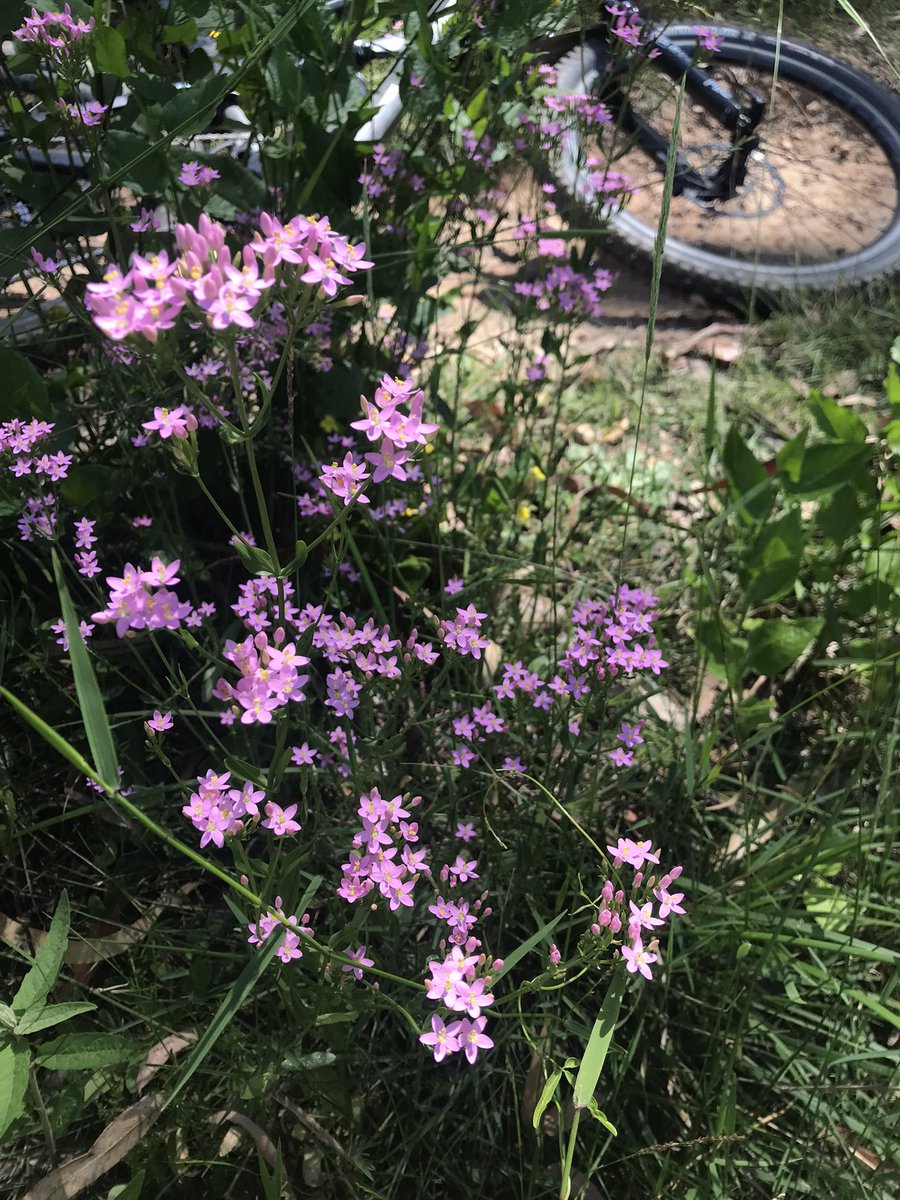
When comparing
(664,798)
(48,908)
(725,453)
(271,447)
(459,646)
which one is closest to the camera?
(459,646)

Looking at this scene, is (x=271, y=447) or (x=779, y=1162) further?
(x=271, y=447)

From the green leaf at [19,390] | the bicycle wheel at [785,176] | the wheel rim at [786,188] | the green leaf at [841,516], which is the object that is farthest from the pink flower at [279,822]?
the wheel rim at [786,188]

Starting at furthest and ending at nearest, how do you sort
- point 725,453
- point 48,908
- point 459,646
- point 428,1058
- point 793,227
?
point 793,227
point 725,453
point 48,908
point 428,1058
point 459,646

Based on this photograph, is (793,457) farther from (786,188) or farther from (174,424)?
(786,188)


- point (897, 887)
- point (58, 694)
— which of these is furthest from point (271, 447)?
point (897, 887)

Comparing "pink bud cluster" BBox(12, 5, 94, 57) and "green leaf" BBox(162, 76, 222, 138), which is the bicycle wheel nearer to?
"green leaf" BBox(162, 76, 222, 138)

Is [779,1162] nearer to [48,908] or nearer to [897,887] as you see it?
[897,887]
